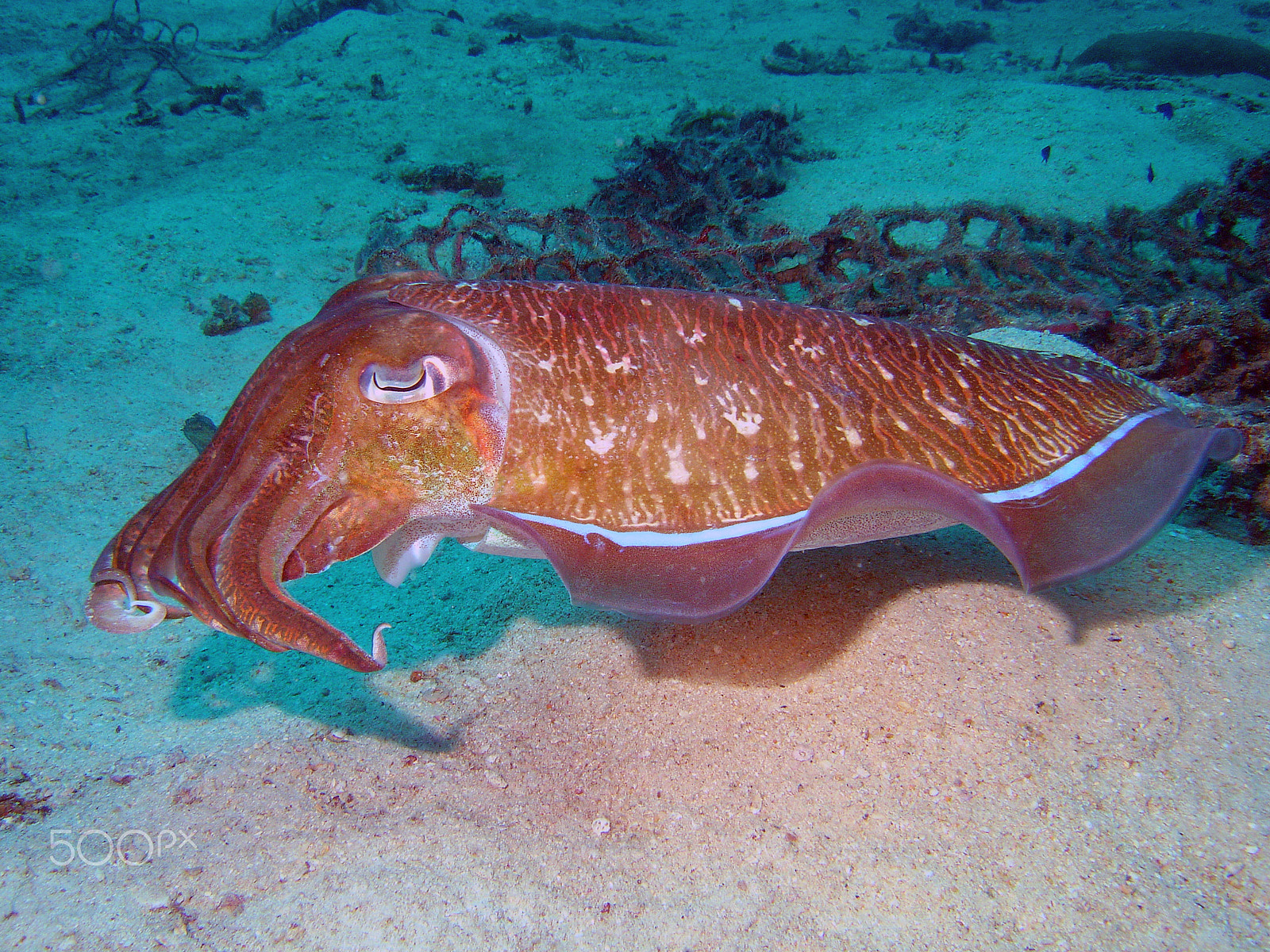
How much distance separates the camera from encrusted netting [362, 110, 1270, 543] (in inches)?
110

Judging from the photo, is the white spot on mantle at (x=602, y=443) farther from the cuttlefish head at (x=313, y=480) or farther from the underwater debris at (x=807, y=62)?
the underwater debris at (x=807, y=62)

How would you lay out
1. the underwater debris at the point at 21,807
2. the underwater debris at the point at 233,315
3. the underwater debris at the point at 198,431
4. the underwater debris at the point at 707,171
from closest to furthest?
the underwater debris at the point at 21,807
the underwater debris at the point at 198,431
the underwater debris at the point at 707,171
the underwater debris at the point at 233,315

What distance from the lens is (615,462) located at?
1.70 metres

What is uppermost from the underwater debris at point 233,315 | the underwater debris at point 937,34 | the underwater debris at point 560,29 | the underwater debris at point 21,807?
the underwater debris at point 937,34

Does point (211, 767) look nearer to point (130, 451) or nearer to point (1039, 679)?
point (1039, 679)

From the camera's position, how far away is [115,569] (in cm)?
162

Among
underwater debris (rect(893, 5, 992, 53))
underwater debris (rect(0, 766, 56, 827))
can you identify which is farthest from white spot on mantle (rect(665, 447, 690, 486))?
underwater debris (rect(893, 5, 992, 53))

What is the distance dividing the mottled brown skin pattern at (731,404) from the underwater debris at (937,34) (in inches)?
620

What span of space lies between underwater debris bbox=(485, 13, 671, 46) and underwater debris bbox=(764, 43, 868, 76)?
3035mm

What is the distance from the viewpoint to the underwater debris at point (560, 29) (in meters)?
14.2

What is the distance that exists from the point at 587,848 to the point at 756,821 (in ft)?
1.67

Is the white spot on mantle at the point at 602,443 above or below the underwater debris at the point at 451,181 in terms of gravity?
above

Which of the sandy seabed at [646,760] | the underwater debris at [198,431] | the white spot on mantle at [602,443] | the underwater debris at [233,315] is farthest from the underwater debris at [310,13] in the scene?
the white spot on mantle at [602,443]

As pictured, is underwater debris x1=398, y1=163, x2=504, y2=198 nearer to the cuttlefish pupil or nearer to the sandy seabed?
the sandy seabed
